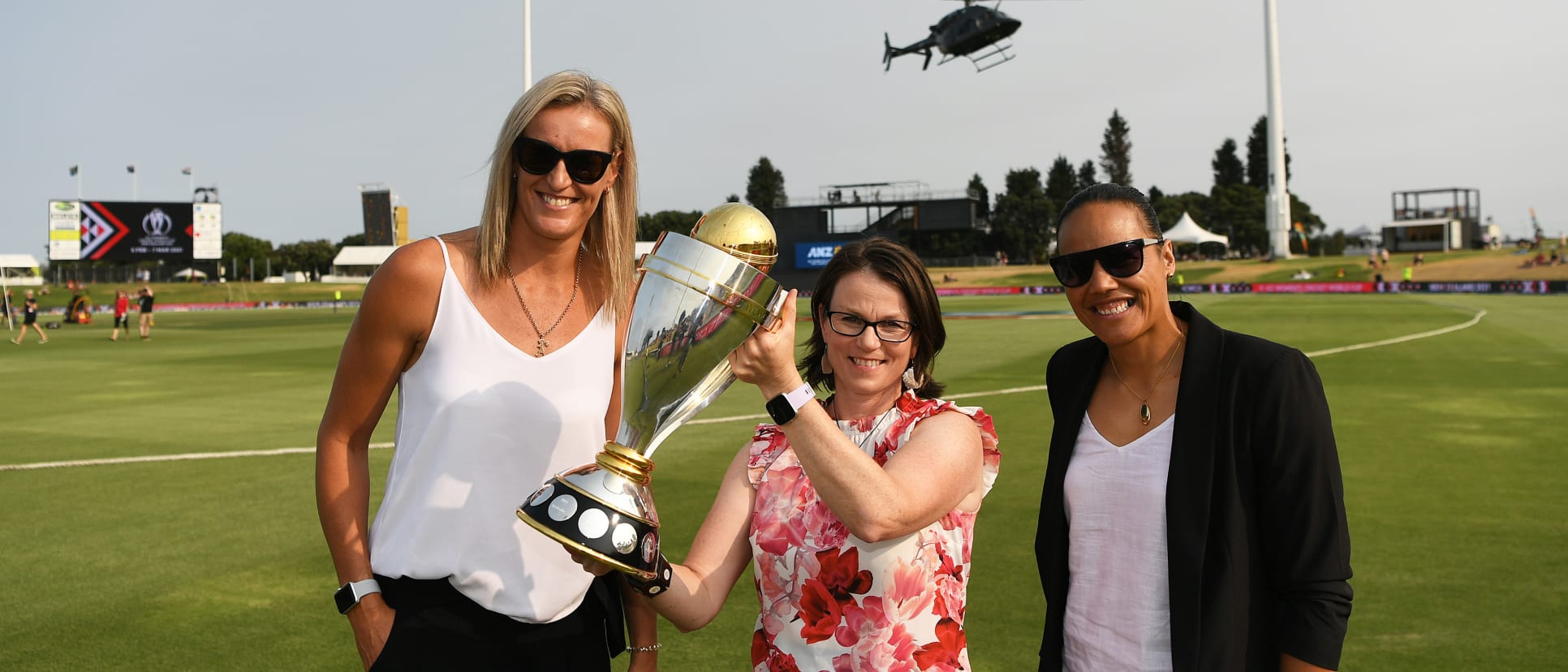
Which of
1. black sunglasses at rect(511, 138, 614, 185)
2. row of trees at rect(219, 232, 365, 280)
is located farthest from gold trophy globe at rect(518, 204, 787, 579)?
row of trees at rect(219, 232, 365, 280)

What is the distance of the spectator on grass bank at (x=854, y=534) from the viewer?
2117mm

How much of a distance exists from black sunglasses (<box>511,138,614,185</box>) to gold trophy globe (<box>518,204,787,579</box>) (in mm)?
400

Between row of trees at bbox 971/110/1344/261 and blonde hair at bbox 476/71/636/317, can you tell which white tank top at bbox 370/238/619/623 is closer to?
blonde hair at bbox 476/71/636/317

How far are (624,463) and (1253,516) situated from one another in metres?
1.34

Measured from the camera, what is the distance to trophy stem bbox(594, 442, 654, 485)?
5.74ft

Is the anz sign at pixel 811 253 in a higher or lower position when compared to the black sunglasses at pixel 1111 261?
higher

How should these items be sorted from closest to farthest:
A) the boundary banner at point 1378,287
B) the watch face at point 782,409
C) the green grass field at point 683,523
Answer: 1. the watch face at point 782,409
2. the green grass field at point 683,523
3. the boundary banner at point 1378,287

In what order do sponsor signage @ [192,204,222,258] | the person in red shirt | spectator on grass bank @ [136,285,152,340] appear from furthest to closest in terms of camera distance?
sponsor signage @ [192,204,222,258]
spectator on grass bank @ [136,285,152,340]
the person in red shirt

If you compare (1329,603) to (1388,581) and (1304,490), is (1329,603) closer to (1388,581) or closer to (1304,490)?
(1304,490)

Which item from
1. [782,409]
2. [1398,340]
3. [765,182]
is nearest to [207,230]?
[765,182]

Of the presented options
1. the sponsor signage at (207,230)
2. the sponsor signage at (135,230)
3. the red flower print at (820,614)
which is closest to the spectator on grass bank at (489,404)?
the red flower print at (820,614)

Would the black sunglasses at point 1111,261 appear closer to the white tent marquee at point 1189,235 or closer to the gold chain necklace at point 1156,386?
the gold chain necklace at point 1156,386

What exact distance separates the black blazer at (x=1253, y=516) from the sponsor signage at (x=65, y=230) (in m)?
81.2

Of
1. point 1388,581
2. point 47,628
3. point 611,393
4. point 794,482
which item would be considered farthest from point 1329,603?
point 47,628
